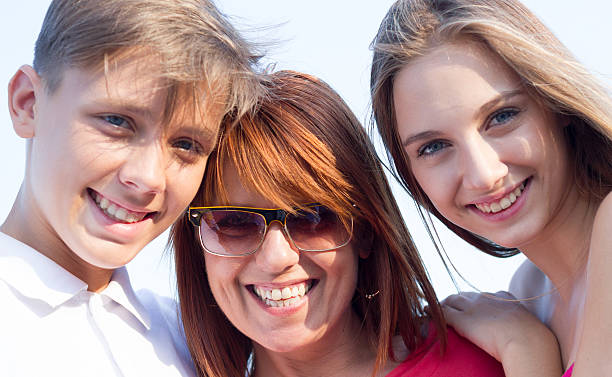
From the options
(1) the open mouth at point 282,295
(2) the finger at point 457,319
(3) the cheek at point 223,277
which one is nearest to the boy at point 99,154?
(3) the cheek at point 223,277

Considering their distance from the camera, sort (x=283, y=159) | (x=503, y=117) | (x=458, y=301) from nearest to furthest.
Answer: (x=503, y=117)
(x=283, y=159)
(x=458, y=301)

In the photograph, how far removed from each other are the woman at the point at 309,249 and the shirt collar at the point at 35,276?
1.84ft

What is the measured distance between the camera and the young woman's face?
2.58m

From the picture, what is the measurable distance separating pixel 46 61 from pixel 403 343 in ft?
5.81

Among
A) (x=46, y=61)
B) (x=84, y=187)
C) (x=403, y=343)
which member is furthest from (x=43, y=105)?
(x=403, y=343)

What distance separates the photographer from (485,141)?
2.58m

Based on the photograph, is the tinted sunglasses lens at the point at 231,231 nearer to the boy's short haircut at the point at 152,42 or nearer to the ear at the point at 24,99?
the boy's short haircut at the point at 152,42

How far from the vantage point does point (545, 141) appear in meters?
2.62

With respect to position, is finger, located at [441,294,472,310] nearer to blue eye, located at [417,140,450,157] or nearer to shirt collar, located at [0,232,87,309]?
blue eye, located at [417,140,450,157]

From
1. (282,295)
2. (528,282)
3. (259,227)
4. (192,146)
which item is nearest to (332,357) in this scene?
(282,295)

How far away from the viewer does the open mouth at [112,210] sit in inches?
103

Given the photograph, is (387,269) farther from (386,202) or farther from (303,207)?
(303,207)

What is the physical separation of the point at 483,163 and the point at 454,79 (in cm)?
31

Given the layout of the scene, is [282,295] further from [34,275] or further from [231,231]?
[34,275]
